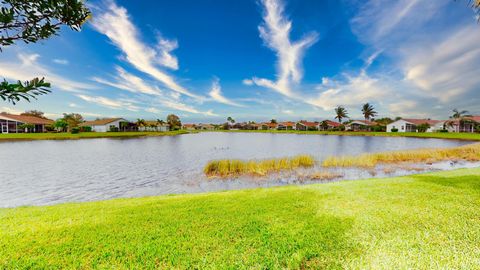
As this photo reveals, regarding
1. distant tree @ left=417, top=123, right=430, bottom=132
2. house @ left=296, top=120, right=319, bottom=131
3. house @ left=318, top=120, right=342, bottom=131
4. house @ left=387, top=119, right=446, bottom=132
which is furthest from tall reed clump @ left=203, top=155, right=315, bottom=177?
house @ left=296, top=120, right=319, bottom=131

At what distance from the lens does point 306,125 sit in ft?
308

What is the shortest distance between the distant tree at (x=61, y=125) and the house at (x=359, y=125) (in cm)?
9905

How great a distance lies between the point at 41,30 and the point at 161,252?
12.3 ft

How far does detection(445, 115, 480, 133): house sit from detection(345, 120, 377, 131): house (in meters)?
21.3

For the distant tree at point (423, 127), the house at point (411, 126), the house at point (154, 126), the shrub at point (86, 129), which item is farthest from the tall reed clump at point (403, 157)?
the house at point (154, 126)

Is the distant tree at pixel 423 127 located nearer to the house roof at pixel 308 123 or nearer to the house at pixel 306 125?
the house at pixel 306 125

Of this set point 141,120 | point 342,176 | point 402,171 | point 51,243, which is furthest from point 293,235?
point 141,120

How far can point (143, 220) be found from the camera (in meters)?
4.97

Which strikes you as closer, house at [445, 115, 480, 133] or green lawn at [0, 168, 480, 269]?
green lawn at [0, 168, 480, 269]

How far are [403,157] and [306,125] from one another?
7522 cm

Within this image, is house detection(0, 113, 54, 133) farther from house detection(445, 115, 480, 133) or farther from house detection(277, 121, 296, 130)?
house detection(445, 115, 480, 133)

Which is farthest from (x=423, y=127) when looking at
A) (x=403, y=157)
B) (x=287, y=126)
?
(x=403, y=157)


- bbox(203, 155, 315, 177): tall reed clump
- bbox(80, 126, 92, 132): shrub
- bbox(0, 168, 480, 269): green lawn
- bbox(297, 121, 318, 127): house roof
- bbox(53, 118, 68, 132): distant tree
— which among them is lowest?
bbox(203, 155, 315, 177): tall reed clump

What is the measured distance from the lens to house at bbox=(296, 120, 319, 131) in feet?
301
